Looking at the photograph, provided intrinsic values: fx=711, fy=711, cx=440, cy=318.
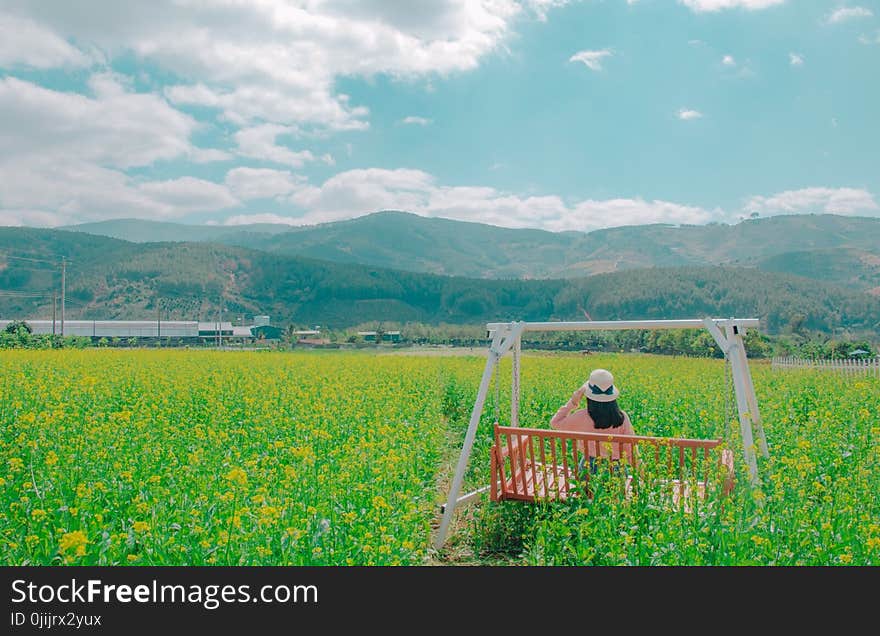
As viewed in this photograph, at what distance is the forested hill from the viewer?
446 ft

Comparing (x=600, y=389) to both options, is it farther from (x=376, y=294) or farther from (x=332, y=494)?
(x=376, y=294)

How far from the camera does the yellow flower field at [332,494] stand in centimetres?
451

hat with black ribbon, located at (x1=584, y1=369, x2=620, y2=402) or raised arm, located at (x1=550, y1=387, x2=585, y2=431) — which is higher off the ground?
hat with black ribbon, located at (x1=584, y1=369, x2=620, y2=402)

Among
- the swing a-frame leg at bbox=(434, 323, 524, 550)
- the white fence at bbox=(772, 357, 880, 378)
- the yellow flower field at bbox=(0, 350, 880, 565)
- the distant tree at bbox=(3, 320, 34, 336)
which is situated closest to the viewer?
the yellow flower field at bbox=(0, 350, 880, 565)

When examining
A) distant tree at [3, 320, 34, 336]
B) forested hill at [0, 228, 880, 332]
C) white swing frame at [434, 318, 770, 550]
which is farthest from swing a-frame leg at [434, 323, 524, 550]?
forested hill at [0, 228, 880, 332]

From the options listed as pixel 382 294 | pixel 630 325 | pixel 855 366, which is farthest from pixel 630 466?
pixel 382 294

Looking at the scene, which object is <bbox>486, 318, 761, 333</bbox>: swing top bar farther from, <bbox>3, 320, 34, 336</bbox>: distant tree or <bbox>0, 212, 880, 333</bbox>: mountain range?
<bbox>0, 212, 880, 333</bbox>: mountain range

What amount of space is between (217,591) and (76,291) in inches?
6807

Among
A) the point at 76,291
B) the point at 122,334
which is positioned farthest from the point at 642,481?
the point at 76,291

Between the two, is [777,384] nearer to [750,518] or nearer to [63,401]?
[750,518]

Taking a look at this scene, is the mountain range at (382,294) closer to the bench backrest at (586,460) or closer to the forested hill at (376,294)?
the forested hill at (376,294)

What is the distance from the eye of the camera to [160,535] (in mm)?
4586

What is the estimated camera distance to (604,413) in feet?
24.4

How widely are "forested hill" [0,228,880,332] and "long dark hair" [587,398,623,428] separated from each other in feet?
386
